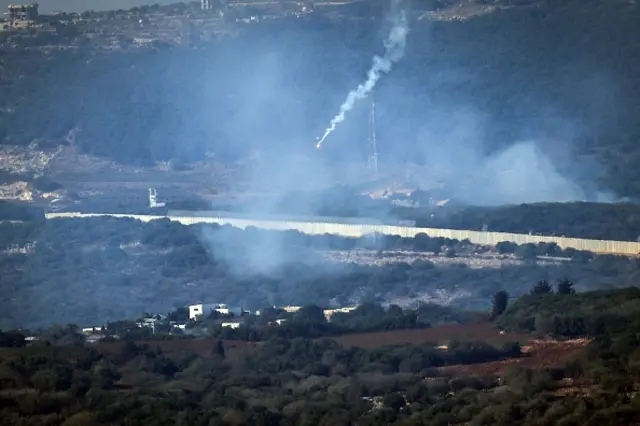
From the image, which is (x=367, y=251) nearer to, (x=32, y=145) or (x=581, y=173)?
(x=581, y=173)

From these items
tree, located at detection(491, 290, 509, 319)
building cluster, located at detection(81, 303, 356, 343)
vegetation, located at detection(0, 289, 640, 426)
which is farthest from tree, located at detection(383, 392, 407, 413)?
tree, located at detection(491, 290, 509, 319)

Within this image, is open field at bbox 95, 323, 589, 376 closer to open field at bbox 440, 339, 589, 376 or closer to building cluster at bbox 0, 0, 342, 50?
open field at bbox 440, 339, 589, 376

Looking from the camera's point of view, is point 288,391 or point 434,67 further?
point 434,67

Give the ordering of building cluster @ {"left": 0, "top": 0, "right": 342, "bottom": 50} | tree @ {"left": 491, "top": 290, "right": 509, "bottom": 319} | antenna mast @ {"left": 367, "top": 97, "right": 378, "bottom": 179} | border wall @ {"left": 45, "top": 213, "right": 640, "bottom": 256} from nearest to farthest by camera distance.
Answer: tree @ {"left": 491, "top": 290, "right": 509, "bottom": 319} → border wall @ {"left": 45, "top": 213, "right": 640, "bottom": 256} → antenna mast @ {"left": 367, "top": 97, "right": 378, "bottom": 179} → building cluster @ {"left": 0, "top": 0, "right": 342, "bottom": 50}

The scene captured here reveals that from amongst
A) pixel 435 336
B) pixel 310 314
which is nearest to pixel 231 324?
pixel 310 314

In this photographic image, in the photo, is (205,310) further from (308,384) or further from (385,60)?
(385,60)

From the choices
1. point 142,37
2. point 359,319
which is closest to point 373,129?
point 142,37
